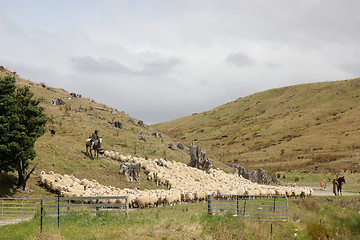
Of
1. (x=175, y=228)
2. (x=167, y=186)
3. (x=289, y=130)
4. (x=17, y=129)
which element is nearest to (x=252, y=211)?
(x=175, y=228)

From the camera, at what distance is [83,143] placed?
45.9 meters

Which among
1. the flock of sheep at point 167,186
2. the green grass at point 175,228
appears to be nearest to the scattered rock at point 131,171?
the flock of sheep at point 167,186

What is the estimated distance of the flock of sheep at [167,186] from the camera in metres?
28.8

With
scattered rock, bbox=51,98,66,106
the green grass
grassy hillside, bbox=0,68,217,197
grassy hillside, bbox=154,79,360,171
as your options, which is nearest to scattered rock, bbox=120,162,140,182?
grassy hillside, bbox=0,68,217,197

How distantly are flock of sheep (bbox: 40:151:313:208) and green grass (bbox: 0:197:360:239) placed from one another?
301cm

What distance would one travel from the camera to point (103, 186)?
3247 cm

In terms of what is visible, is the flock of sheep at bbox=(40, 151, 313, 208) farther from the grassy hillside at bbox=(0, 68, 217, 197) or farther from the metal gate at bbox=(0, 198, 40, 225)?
the metal gate at bbox=(0, 198, 40, 225)

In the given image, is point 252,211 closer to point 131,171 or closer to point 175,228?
point 175,228

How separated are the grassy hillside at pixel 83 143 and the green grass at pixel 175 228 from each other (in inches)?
449

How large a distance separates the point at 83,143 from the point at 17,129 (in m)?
17.4

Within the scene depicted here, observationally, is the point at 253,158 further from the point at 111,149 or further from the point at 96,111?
the point at 111,149

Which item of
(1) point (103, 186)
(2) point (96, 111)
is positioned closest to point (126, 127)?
(2) point (96, 111)

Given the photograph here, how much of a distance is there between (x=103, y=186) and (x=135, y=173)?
510 centimetres

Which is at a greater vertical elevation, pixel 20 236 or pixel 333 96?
pixel 333 96
